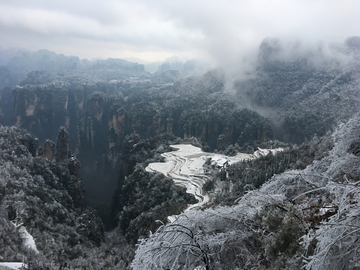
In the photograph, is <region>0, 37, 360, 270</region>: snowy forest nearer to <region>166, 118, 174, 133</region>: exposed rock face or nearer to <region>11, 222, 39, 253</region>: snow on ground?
<region>11, 222, 39, 253</region>: snow on ground

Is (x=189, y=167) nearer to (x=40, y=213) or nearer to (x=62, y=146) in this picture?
(x=40, y=213)

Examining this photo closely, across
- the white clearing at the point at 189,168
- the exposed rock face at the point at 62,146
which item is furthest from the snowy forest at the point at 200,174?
the white clearing at the point at 189,168

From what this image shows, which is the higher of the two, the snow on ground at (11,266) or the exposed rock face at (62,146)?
the snow on ground at (11,266)

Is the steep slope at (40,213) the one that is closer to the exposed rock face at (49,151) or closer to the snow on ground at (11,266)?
the snow on ground at (11,266)

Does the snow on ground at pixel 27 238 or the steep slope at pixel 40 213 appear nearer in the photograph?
the steep slope at pixel 40 213

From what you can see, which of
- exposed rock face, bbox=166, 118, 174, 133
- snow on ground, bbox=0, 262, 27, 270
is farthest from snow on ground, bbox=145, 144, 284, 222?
exposed rock face, bbox=166, 118, 174, 133

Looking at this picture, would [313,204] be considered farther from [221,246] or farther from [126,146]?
[126,146]

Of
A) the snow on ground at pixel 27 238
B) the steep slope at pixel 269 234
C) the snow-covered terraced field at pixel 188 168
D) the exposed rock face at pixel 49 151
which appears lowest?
the exposed rock face at pixel 49 151
